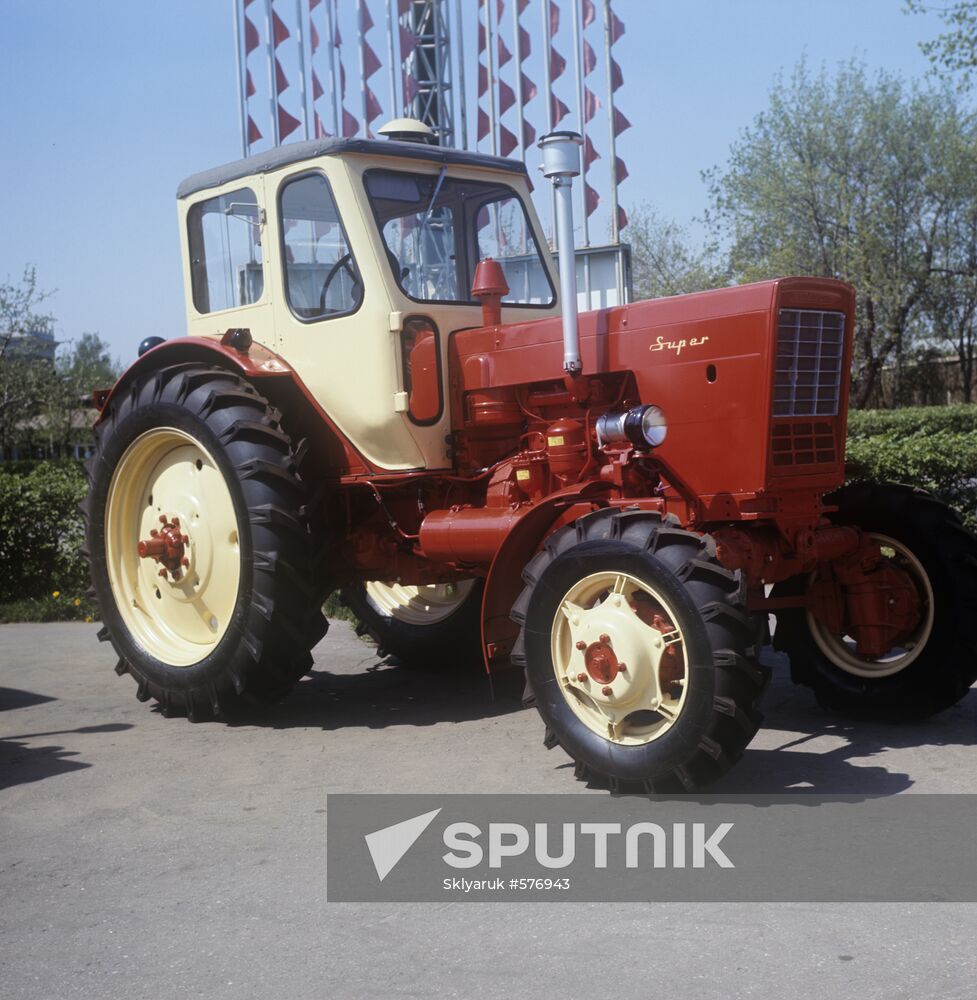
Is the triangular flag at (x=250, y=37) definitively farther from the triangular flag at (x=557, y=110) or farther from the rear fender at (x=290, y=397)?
the rear fender at (x=290, y=397)

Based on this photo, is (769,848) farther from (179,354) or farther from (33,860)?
(179,354)

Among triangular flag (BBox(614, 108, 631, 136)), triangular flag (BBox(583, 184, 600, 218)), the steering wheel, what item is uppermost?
triangular flag (BBox(614, 108, 631, 136))

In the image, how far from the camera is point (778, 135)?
3347cm

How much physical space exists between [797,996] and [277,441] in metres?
3.97

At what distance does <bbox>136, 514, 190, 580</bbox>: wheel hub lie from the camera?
23.2 feet

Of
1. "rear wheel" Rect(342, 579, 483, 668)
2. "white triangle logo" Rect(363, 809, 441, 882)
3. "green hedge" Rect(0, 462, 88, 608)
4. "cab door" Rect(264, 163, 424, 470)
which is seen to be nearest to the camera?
"white triangle logo" Rect(363, 809, 441, 882)

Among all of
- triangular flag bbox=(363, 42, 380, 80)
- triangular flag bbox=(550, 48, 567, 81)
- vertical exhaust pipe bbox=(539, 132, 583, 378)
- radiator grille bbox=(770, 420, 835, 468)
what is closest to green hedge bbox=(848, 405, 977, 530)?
radiator grille bbox=(770, 420, 835, 468)

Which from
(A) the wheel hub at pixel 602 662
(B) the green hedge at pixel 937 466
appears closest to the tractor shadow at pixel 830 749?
(A) the wheel hub at pixel 602 662

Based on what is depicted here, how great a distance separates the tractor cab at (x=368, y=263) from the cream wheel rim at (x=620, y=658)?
166 centimetres

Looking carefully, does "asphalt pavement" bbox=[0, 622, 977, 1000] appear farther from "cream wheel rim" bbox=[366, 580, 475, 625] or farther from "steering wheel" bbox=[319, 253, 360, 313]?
"steering wheel" bbox=[319, 253, 360, 313]

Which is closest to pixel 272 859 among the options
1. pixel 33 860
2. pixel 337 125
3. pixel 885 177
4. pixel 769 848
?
pixel 33 860

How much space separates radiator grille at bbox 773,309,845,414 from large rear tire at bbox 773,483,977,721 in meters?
0.69

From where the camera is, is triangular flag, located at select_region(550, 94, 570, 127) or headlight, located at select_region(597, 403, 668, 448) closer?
headlight, located at select_region(597, 403, 668, 448)

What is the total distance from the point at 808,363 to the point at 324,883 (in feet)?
10.1
